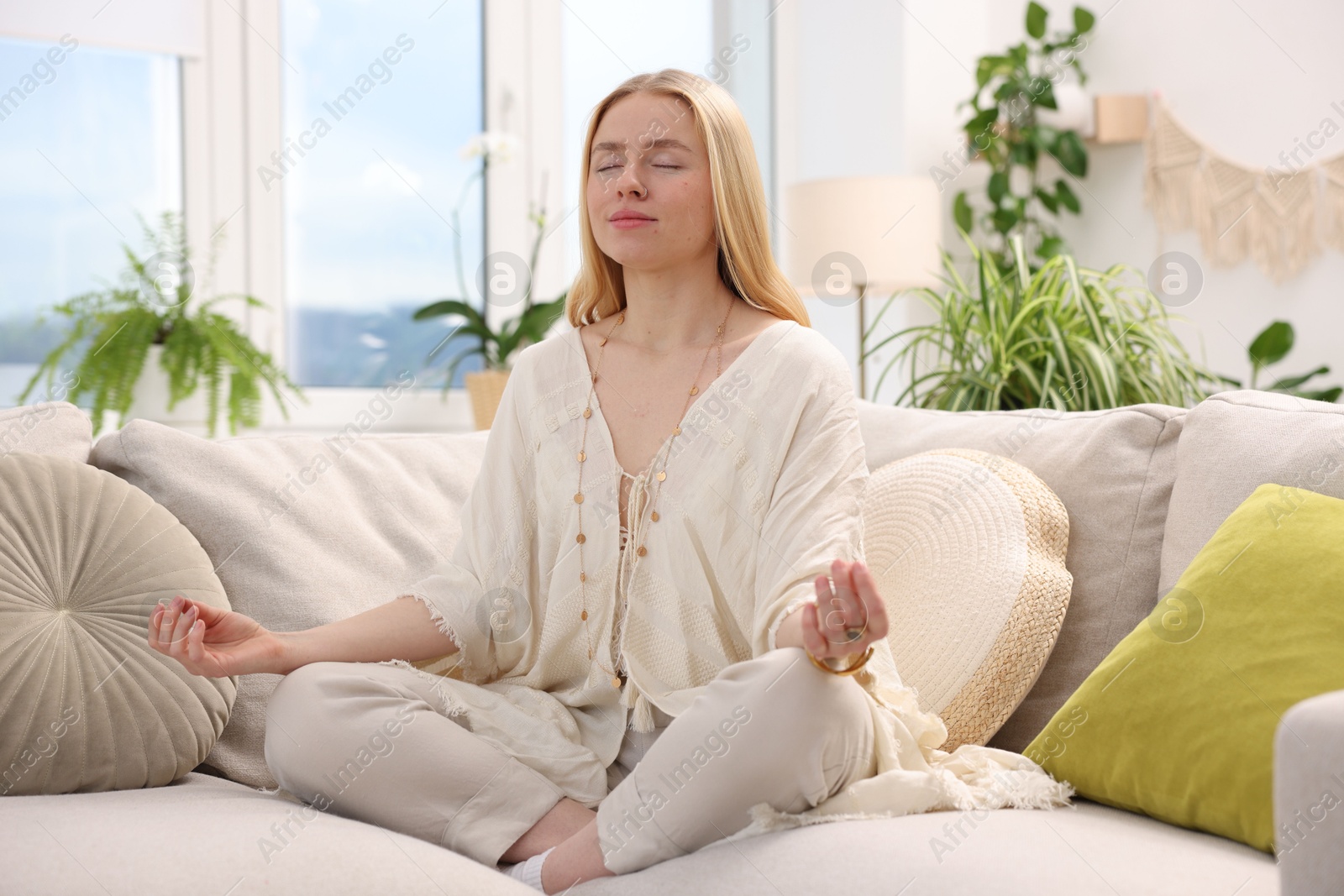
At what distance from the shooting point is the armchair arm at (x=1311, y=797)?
0.81m

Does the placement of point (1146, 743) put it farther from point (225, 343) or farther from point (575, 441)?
point (225, 343)

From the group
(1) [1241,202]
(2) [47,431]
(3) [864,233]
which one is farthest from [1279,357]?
(2) [47,431]

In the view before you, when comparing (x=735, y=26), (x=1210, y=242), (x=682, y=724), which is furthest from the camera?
(x=735, y=26)

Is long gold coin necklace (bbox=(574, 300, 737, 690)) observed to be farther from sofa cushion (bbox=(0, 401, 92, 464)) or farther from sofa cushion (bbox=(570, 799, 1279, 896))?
sofa cushion (bbox=(0, 401, 92, 464))

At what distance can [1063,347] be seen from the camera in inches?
94.0

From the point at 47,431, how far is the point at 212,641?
432 mm

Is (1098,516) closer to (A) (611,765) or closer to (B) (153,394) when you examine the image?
(A) (611,765)

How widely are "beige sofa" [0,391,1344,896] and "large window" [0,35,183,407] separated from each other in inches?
57.5

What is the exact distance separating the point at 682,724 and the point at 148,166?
2.47 m

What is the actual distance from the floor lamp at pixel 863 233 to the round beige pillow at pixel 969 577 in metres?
1.43

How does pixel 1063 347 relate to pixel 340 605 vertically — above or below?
above

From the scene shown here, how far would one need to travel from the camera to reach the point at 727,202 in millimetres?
1441

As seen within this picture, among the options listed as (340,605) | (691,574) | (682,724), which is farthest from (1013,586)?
(340,605)

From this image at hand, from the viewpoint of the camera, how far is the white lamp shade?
298 cm
